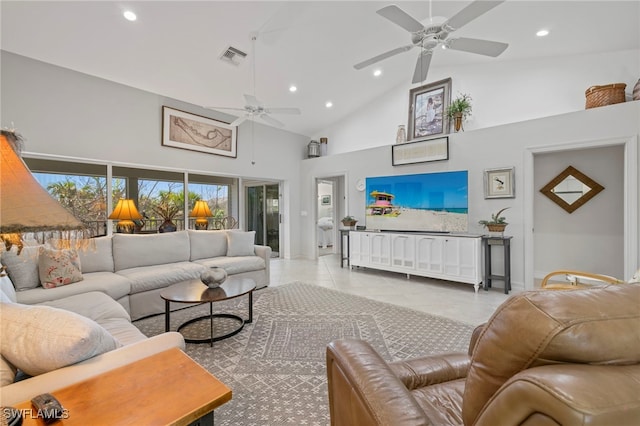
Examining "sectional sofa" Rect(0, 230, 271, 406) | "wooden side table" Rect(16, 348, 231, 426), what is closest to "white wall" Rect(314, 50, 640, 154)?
"sectional sofa" Rect(0, 230, 271, 406)

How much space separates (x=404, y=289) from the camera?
13.7ft

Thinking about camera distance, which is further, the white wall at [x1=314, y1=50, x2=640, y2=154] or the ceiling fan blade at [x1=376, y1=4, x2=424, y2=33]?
the white wall at [x1=314, y1=50, x2=640, y2=154]

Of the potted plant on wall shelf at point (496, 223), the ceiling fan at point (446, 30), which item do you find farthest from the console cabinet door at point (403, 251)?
the ceiling fan at point (446, 30)

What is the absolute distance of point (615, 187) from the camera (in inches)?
151

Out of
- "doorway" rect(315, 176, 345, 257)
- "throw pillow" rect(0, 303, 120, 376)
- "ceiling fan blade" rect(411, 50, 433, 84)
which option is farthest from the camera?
"doorway" rect(315, 176, 345, 257)

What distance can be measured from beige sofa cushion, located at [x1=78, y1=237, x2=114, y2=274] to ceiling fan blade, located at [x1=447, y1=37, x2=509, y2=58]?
14.1 ft

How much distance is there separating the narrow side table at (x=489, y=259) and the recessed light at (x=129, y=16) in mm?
5247

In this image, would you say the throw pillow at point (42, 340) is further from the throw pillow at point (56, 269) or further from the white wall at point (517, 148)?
the white wall at point (517, 148)

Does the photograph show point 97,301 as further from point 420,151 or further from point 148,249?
point 420,151

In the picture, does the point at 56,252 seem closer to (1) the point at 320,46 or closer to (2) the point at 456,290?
(1) the point at 320,46

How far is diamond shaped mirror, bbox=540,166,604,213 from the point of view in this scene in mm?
3980

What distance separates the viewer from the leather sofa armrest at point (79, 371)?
89 cm

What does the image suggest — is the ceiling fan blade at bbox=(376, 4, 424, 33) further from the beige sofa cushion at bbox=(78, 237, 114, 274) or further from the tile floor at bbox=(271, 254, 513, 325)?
the beige sofa cushion at bbox=(78, 237, 114, 274)

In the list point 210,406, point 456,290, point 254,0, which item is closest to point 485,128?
point 456,290
